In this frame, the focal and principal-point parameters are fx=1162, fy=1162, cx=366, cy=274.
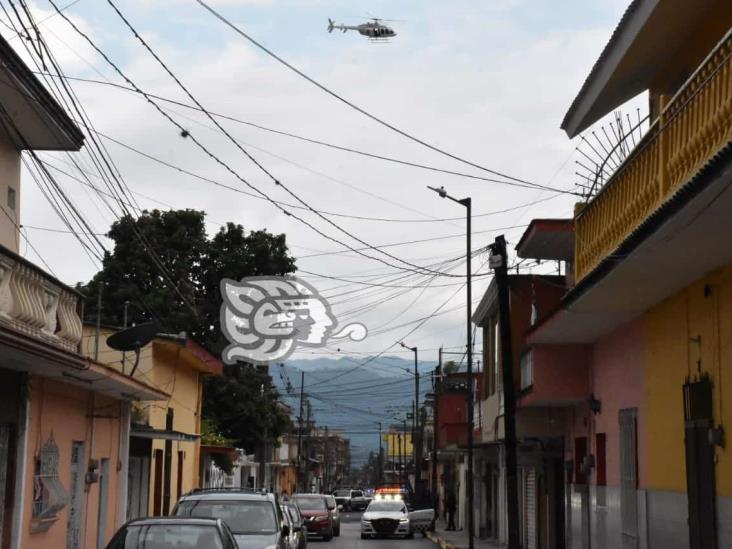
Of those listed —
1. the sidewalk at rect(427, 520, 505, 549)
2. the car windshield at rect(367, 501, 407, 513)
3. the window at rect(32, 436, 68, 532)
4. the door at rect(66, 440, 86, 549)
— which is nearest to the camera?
the window at rect(32, 436, 68, 532)

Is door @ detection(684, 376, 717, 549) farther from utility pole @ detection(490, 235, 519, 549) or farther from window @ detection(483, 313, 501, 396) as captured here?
window @ detection(483, 313, 501, 396)

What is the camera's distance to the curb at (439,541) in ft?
115

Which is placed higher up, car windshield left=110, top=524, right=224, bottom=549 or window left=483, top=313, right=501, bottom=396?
window left=483, top=313, right=501, bottom=396

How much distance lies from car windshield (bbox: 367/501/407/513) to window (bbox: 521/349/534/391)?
18.7 m

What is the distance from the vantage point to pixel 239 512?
17.7m

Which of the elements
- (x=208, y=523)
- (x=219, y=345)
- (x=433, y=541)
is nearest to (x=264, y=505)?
(x=208, y=523)

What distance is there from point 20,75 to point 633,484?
10649mm

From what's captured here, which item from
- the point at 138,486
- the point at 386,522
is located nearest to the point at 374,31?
the point at 138,486

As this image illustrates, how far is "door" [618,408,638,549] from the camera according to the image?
17219 mm

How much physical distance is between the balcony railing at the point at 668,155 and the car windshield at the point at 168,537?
19.3 feet

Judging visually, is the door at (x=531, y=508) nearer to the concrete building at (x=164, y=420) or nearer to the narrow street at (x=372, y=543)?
the narrow street at (x=372, y=543)

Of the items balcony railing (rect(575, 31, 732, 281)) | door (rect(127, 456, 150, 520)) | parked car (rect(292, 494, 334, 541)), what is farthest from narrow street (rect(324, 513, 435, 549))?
balcony railing (rect(575, 31, 732, 281))

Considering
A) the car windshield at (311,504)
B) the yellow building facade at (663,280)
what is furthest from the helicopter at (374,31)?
the car windshield at (311,504)

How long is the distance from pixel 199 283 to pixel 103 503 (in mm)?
23942
